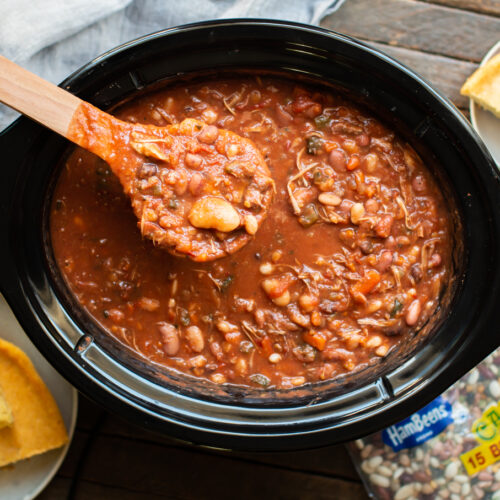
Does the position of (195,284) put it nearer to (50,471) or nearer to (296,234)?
(296,234)

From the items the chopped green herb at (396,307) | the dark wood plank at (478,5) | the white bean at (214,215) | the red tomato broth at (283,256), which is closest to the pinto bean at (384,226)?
the red tomato broth at (283,256)

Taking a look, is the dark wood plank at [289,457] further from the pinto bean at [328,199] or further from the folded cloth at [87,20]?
the folded cloth at [87,20]

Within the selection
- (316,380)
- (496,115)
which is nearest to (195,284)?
(316,380)

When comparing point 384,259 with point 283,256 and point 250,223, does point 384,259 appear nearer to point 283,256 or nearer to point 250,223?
point 283,256

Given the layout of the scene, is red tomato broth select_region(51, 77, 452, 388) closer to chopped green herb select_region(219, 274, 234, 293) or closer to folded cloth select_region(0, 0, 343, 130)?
chopped green herb select_region(219, 274, 234, 293)

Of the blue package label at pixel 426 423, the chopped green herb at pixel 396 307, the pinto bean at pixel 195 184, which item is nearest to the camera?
the pinto bean at pixel 195 184

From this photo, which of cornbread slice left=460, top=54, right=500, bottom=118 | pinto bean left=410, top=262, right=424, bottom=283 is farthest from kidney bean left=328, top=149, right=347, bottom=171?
cornbread slice left=460, top=54, right=500, bottom=118
